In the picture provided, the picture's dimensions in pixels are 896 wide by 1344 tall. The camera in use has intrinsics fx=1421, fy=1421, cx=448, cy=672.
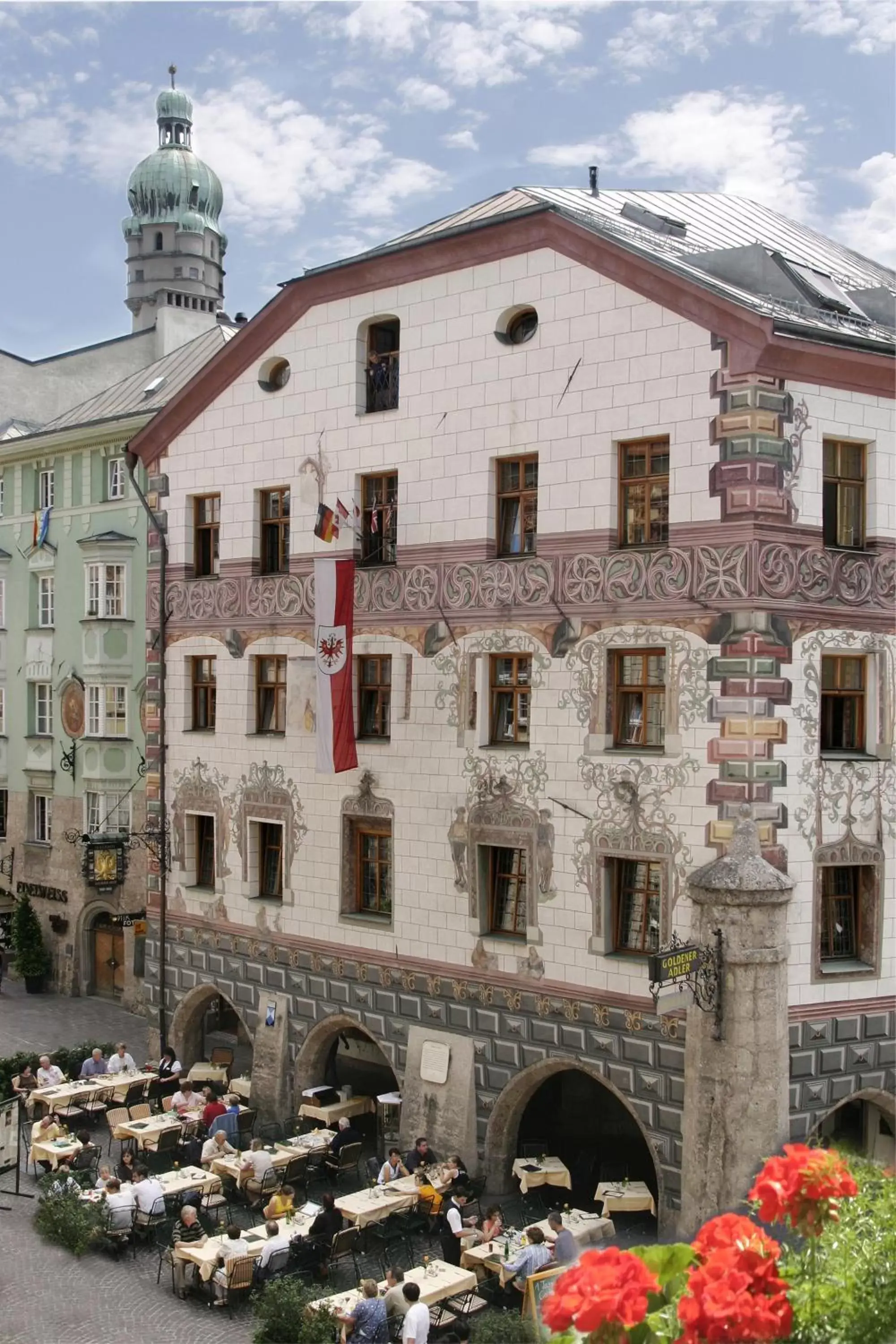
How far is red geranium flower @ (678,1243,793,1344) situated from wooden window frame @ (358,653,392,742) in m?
18.8

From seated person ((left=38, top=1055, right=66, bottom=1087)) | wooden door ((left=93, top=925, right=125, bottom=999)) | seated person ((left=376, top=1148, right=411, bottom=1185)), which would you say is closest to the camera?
seated person ((left=376, top=1148, right=411, bottom=1185))

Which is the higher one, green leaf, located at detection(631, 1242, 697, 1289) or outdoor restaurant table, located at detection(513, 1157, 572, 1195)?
green leaf, located at detection(631, 1242, 697, 1289)

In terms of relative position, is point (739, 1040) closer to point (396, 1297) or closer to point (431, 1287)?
point (431, 1287)

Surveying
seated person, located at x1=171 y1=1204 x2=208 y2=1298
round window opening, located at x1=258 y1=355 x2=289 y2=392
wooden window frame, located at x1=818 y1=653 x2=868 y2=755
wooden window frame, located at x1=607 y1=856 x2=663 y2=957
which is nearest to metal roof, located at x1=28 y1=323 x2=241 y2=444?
round window opening, located at x1=258 y1=355 x2=289 y2=392

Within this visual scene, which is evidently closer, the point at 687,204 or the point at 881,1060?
the point at 881,1060

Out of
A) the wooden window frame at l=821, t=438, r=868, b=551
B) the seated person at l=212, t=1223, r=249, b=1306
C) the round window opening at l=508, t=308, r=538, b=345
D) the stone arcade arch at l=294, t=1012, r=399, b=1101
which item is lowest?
the seated person at l=212, t=1223, r=249, b=1306

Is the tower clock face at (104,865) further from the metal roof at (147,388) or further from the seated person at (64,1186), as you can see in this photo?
the seated person at (64,1186)

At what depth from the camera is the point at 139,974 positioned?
3825 cm

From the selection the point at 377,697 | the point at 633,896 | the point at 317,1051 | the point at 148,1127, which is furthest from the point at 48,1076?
the point at 633,896

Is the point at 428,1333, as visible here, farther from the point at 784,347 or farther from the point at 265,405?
the point at 265,405

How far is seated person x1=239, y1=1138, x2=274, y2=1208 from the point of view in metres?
23.3

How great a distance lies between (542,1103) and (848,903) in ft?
24.4

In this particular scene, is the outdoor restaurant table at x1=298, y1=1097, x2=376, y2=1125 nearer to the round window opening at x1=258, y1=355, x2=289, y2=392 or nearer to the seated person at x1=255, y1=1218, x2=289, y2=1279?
the seated person at x1=255, y1=1218, x2=289, y2=1279

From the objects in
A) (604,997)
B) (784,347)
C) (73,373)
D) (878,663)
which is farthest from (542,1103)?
(73,373)
